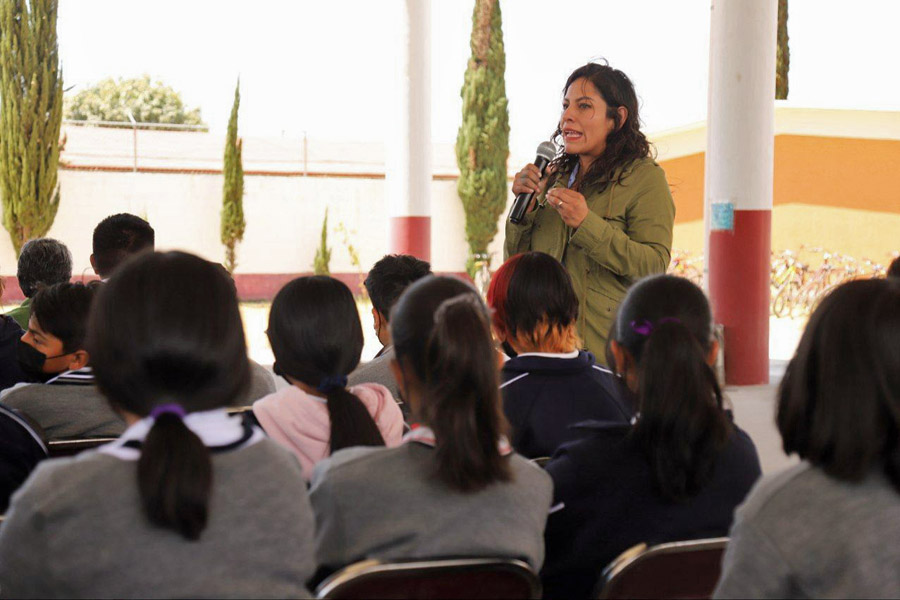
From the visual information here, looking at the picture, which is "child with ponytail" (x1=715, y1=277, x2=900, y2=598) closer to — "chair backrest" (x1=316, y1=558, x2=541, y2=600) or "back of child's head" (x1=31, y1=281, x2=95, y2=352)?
"chair backrest" (x1=316, y1=558, x2=541, y2=600)

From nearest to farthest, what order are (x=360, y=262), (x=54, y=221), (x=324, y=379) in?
(x=324, y=379) → (x=54, y=221) → (x=360, y=262)

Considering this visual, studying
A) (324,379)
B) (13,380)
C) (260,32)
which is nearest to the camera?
(324,379)

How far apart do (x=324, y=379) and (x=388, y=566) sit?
743 mm

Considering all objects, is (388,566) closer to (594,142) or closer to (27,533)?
(27,533)

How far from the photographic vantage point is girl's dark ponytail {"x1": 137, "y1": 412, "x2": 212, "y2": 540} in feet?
4.10

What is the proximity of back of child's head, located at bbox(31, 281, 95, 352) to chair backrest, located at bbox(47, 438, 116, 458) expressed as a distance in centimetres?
50

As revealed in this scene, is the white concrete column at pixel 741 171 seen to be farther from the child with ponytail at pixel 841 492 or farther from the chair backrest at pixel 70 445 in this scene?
the child with ponytail at pixel 841 492

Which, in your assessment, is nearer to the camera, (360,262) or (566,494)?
(566,494)

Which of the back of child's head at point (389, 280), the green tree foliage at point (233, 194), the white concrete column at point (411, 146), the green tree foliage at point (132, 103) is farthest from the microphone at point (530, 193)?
the green tree foliage at point (132, 103)

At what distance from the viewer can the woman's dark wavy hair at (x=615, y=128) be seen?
3227mm

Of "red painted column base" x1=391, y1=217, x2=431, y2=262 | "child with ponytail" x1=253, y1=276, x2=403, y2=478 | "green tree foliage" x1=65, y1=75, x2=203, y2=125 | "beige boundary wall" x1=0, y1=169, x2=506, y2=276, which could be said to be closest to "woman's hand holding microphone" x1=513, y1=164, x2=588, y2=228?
"child with ponytail" x1=253, y1=276, x2=403, y2=478

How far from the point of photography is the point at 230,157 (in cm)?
1527

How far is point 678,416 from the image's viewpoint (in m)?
1.69

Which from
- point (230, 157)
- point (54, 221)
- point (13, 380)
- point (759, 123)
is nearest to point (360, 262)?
point (230, 157)
